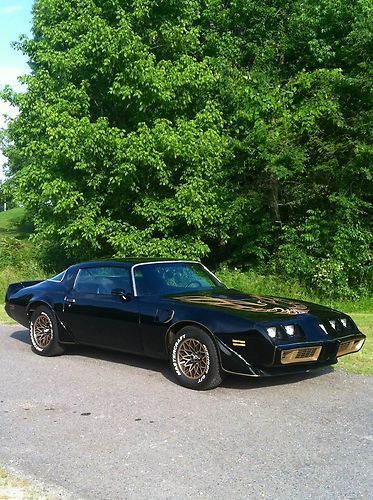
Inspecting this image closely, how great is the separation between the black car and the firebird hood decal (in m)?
0.01

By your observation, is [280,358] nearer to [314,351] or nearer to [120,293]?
[314,351]

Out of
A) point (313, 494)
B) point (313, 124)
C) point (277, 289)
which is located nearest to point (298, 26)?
point (313, 124)

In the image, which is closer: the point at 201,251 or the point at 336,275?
the point at 336,275

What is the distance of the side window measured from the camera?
293 inches

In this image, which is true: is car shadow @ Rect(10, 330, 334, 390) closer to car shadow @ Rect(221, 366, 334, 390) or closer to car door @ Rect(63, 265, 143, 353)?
car shadow @ Rect(221, 366, 334, 390)

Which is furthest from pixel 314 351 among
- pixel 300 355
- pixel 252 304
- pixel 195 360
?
pixel 195 360

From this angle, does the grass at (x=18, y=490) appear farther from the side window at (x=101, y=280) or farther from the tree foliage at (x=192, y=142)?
the tree foliage at (x=192, y=142)

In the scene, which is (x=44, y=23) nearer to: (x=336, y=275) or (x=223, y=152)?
(x=223, y=152)

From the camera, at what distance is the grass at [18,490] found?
12.0ft

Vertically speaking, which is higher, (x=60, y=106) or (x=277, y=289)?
(x=60, y=106)

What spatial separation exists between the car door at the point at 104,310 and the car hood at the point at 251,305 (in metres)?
0.57

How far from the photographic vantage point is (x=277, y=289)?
1473cm

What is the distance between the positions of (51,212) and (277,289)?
644cm

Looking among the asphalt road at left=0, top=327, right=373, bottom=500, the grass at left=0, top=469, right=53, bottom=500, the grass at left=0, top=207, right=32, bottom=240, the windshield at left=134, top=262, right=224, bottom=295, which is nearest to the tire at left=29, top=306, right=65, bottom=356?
the asphalt road at left=0, top=327, right=373, bottom=500
